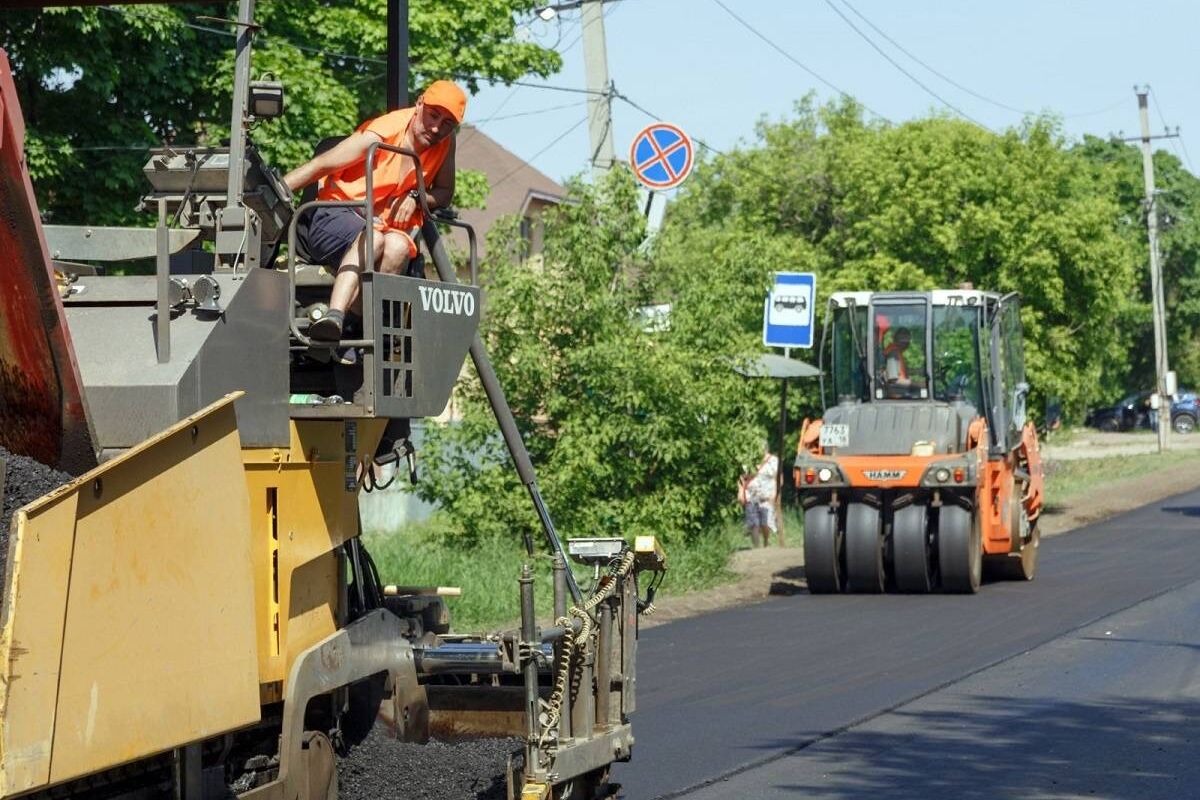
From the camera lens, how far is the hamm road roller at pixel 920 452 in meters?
17.7

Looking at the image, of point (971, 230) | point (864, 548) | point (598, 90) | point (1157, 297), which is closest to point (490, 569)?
point (864, 548)

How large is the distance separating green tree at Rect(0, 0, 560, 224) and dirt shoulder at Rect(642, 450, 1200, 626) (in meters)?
5.96

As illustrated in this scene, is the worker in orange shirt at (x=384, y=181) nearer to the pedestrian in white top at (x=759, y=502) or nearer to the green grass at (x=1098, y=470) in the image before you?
the pedestrian in white top at (x=759, y=502)

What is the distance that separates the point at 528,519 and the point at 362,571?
11741 millimetres

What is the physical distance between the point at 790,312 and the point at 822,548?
12.0 feet

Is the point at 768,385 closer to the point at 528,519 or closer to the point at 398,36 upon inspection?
the point at 528,519

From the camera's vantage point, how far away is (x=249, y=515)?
5145mm

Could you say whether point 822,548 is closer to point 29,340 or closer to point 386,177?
point 386,177

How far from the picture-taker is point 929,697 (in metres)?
11.3

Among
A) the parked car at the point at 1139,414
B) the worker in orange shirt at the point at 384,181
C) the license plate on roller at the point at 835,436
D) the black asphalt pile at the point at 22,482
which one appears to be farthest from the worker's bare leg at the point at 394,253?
the parked car at the point at 1139,414

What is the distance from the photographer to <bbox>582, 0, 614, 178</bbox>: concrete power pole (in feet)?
67.8

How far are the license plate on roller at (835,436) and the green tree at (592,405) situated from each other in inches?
35.9

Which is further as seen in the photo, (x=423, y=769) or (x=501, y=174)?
(x=501, y=174)

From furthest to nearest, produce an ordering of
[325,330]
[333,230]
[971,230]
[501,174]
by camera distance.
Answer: [501,174] → [971,230] → [333,230] → [325,330]
